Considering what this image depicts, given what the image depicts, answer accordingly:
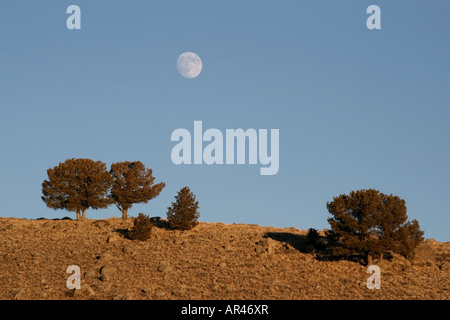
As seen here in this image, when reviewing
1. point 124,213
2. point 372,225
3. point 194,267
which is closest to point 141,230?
point 194,267

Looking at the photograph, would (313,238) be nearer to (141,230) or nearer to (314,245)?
(314,245)

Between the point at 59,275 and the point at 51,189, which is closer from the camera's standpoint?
the point at 59,275

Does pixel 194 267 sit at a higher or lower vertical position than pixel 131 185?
lower

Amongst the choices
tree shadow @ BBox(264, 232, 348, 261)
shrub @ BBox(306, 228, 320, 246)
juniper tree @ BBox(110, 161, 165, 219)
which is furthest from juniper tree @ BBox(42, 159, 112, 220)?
shrub @ BBox(306, 228, 320, 246)

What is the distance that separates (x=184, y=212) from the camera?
2756 inches

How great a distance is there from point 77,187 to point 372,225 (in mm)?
40954

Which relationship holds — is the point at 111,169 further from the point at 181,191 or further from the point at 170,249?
the point at 170,249

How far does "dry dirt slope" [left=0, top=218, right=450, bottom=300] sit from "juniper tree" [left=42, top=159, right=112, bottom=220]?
6528 mm

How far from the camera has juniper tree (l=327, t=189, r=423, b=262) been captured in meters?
56.8

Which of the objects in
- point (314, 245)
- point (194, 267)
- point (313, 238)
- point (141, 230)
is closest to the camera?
point (194, 267)
